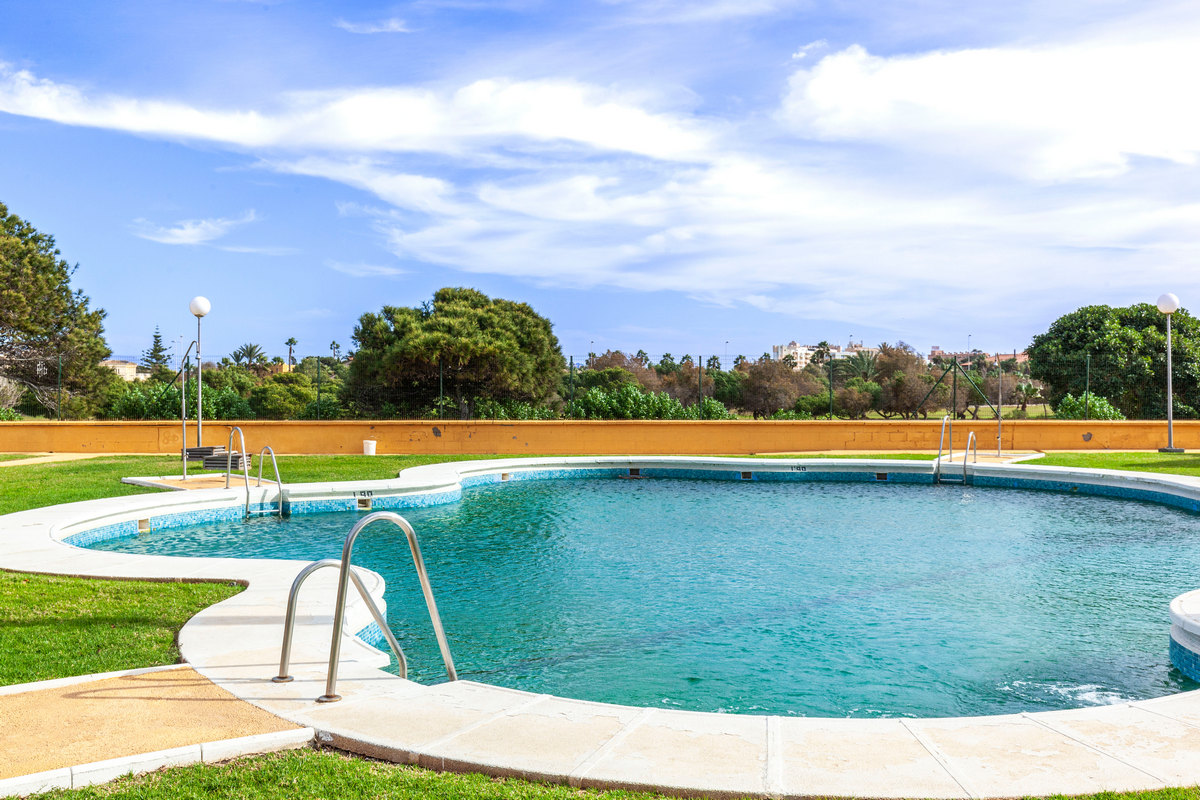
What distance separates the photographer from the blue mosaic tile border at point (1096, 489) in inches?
470

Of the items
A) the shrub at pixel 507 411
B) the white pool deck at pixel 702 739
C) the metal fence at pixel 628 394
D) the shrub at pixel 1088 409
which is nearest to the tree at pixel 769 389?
the metal fence at pixel 628 394

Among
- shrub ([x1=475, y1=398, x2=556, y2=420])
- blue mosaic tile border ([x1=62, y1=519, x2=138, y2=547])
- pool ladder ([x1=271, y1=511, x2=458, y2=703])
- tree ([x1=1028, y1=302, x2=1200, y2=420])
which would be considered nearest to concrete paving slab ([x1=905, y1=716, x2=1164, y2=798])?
pool ladder ([x1=271, y1=511, x2=458, y2=703])

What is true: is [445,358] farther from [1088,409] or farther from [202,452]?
[1088,409]

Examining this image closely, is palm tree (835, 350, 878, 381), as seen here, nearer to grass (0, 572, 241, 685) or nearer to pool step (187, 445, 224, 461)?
pool step (187, 445, 224, 461)

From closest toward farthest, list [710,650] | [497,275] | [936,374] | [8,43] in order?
[710,650] → [8,43] → [497,275] → [936,374]

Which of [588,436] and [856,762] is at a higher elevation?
[588,436]

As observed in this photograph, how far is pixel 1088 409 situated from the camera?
20.7m

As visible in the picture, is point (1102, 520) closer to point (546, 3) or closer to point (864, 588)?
point (864, 588)

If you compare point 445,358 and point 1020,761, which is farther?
point 445,358

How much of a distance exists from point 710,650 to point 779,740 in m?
2.50

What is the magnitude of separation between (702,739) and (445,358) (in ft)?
63.7

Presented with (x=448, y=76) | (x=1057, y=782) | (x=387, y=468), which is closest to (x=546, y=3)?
(x=448, y=76)

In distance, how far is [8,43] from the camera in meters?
14.8

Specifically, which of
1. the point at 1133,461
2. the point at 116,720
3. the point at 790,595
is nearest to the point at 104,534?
the point at 116,720
